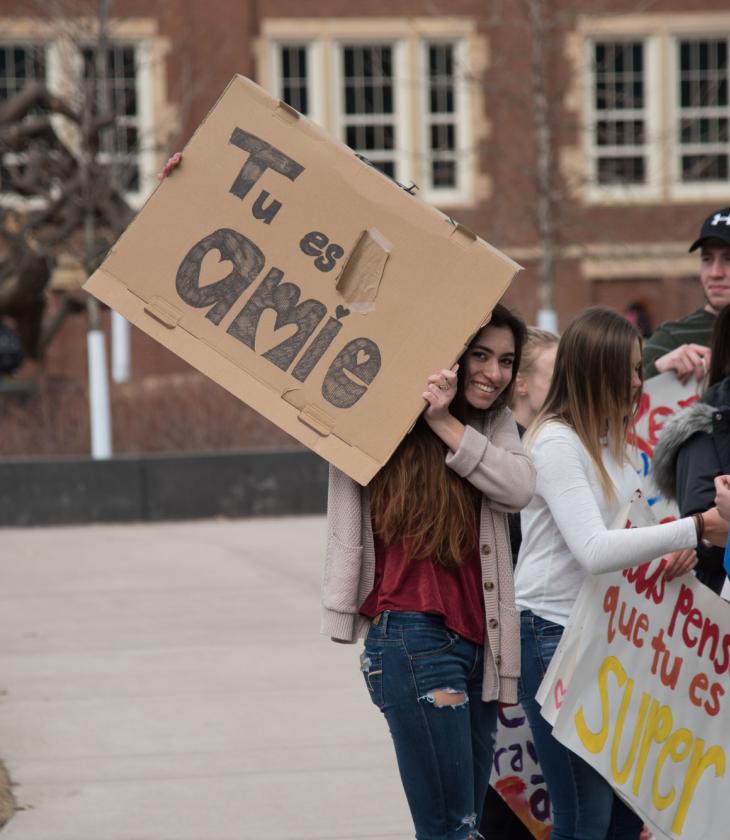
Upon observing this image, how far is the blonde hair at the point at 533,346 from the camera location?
16.0 feet

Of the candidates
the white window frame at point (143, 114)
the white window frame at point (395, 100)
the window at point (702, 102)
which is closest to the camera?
the white window frame at point (143, 114)

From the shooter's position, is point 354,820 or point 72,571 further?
point 72,571

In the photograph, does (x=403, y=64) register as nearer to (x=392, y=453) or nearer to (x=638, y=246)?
(x=638, y=246)

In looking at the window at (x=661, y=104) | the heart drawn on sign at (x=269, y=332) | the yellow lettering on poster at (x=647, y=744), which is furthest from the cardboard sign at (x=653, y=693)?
the window at (x=661, y=104)

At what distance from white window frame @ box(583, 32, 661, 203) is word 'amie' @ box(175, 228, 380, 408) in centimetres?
2446

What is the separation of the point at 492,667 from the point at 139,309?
Result: 1129mm

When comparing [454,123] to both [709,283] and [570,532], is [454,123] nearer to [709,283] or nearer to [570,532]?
[709,283]

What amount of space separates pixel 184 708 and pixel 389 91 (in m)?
22.6

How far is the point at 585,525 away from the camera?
3781 mm

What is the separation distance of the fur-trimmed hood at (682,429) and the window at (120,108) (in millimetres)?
15955

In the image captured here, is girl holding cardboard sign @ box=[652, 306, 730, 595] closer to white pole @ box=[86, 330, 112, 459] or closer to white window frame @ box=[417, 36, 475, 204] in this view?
white pole @ box=[86, 330, 112, 459]

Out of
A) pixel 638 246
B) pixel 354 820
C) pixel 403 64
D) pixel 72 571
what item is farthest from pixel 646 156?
pixel 354 820

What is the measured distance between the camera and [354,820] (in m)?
5.30

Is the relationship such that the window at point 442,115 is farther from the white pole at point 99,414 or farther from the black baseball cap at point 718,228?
the black baseball cap at point 718,228
